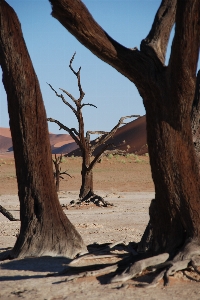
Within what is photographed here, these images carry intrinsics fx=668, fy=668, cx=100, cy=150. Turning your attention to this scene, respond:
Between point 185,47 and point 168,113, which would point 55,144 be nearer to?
point 168,113

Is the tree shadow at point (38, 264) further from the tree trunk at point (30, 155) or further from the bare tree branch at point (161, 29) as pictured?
the bare tree branch at point (161, 29)

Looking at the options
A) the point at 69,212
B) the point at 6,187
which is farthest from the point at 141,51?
the point at 6,187

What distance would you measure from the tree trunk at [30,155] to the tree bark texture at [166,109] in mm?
1309

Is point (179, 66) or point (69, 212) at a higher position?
point (179, 66)

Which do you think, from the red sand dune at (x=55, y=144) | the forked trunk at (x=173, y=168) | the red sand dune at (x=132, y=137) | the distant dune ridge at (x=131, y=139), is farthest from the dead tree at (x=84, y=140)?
the red sand dune at (x=55, y=144)

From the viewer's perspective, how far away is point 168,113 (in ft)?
25.6

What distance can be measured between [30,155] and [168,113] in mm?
2325

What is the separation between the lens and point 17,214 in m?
19.1

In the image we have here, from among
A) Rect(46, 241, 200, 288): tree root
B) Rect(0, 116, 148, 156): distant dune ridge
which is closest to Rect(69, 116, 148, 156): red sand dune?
Rect(0, 116, 148, 156): distant dune ridge

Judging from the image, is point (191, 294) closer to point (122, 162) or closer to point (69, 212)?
point (69, 212)

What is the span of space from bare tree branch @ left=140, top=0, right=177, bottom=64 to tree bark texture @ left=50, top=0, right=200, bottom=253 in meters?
0.38

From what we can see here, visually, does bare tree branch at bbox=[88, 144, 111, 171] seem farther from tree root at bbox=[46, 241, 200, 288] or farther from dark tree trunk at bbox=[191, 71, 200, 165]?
tree root at bbox=[46, 241, 200, 288]

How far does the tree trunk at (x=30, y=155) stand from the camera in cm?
913

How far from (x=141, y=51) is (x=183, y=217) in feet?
6.80
